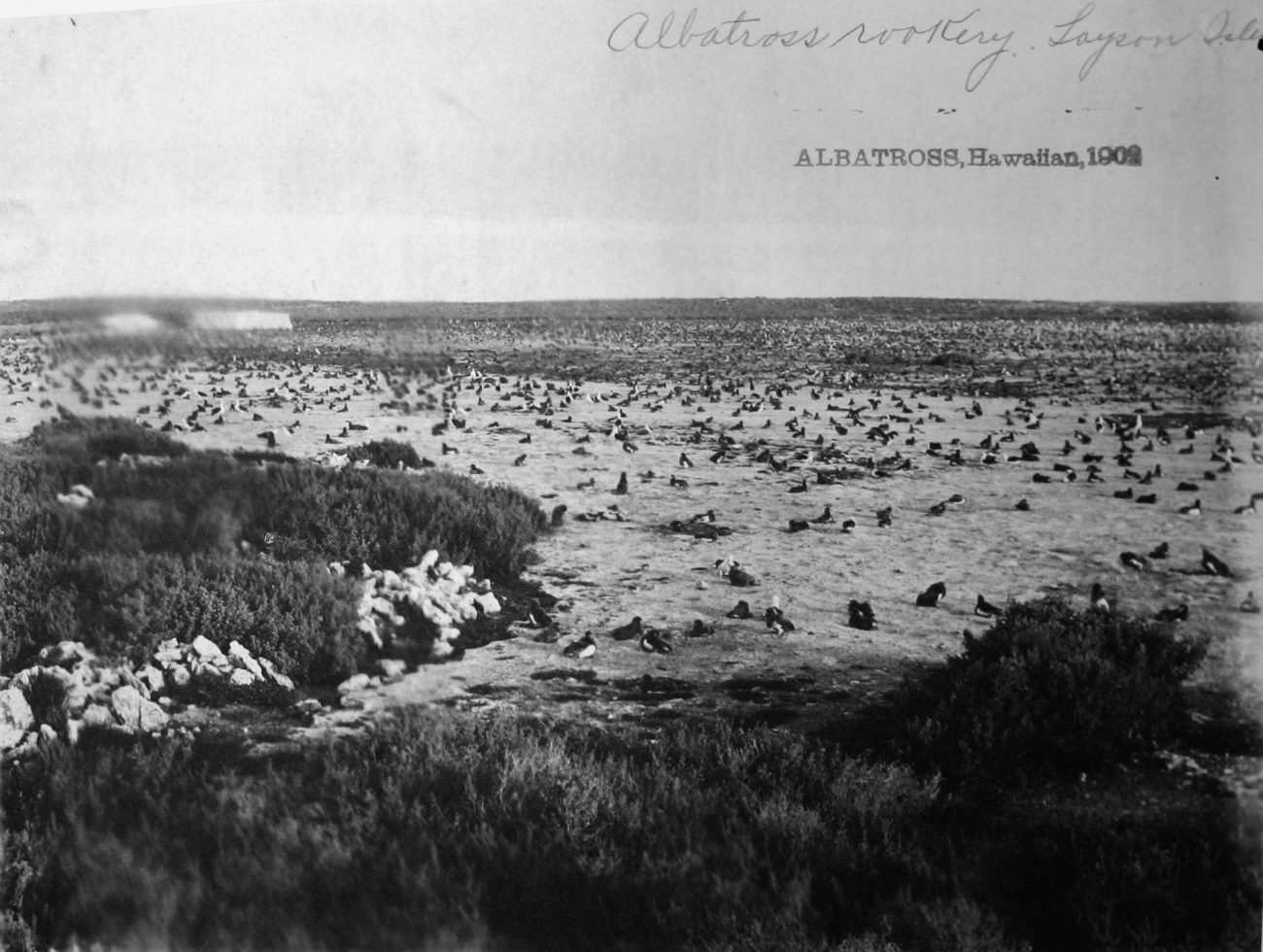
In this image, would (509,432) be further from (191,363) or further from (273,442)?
(191,363)

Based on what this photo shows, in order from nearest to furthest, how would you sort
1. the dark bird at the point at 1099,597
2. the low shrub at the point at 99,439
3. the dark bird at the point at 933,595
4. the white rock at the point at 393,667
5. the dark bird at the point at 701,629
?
the dark bird at the point at 1099,597 < the dark bird at the point at 933,595 < the dark bird at the point at 701,629 < the white rock at the point at 393,667 < the low shrub at the point at 99,439

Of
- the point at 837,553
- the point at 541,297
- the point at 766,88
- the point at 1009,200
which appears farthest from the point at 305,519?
the point at 1009,200

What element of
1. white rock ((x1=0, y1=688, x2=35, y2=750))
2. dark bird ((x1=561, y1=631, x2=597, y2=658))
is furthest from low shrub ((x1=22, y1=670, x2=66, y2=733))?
dark bird ((x1=561, y1=631, x2=597, y2=658))

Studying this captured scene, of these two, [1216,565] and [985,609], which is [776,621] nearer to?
[985,609]

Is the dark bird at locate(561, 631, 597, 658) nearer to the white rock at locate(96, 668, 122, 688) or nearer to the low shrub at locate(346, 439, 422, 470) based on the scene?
the low shrub at locate(346, 439, 422, 470)

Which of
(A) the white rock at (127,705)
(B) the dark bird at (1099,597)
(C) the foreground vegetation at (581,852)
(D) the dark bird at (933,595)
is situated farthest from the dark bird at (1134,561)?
(A) the white rock at (127,705)

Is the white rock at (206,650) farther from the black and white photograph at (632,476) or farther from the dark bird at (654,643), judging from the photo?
the dark bird at (654,643)

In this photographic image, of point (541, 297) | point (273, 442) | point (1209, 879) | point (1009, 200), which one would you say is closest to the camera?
point (1209, 879)
